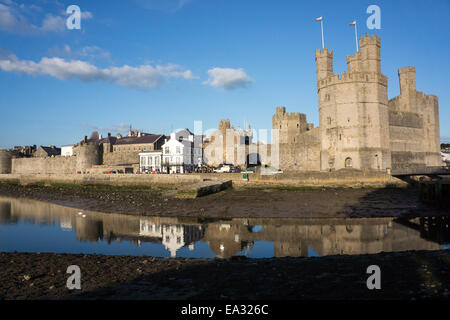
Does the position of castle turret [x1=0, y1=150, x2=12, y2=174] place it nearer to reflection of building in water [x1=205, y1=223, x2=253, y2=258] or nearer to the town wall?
the town wall

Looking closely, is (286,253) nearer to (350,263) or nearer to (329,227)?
(350,263)

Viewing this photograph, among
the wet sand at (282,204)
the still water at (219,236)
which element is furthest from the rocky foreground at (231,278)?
the wet sand at (282,204)

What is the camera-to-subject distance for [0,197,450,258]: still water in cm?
1209

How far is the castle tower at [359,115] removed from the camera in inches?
1444

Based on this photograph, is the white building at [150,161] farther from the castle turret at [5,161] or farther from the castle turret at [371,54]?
the castle turret at [5,161]

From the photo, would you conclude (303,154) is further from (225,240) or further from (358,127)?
(225,240)

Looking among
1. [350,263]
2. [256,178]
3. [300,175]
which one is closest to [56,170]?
[256,178]

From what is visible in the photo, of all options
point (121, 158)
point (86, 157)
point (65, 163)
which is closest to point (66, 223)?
point (86, 157)

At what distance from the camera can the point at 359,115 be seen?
120ft

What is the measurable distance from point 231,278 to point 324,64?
131ft

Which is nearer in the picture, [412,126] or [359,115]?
[359,115]

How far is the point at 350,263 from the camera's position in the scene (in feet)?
27.7
